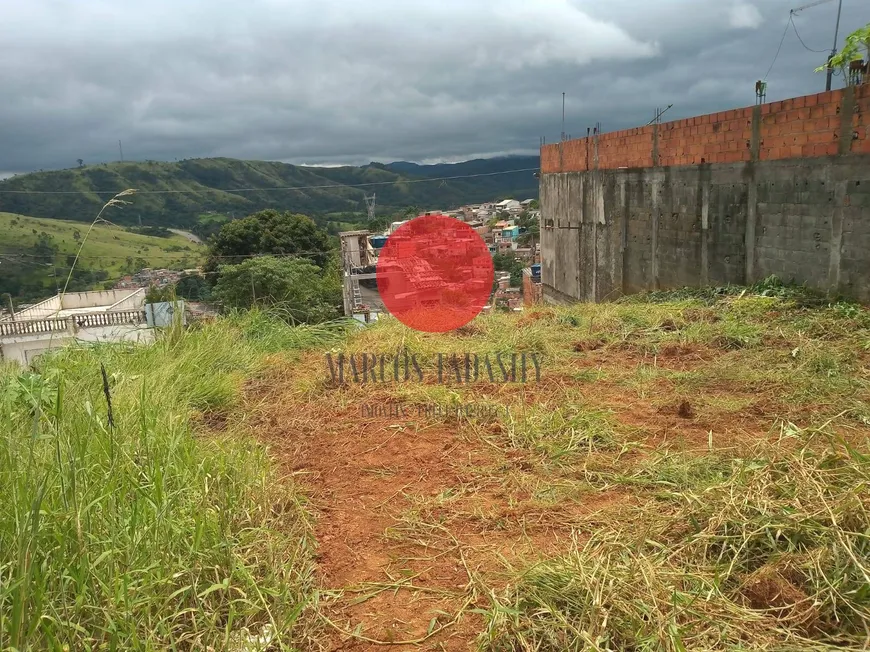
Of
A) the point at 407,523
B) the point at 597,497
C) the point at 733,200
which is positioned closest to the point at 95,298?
the point at 733,200

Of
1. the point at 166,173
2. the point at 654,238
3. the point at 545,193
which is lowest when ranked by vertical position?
the point at 654,238

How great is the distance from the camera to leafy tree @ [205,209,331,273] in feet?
81.0

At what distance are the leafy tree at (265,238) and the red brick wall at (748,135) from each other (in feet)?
54.9

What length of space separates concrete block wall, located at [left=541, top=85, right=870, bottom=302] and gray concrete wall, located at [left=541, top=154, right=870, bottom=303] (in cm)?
1

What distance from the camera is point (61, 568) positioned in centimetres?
158

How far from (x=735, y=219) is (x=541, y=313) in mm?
3159

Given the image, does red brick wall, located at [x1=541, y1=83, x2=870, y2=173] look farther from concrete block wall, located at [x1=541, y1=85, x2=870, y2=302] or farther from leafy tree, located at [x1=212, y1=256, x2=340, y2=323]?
leafy tree, located at [x1=212, y1=256, x2=340, y2=323]

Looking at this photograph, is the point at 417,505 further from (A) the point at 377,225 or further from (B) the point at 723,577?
(A) the point at 377,225

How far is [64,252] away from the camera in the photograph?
994 inches

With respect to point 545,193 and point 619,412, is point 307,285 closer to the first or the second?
point 545,193

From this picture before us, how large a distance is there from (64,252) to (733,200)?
27835 millimetres

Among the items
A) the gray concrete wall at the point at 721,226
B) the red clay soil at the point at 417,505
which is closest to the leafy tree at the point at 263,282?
the gray concrete wall at the point at 721,226

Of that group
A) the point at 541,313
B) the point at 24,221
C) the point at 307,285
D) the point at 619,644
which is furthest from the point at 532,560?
the point at 24,221

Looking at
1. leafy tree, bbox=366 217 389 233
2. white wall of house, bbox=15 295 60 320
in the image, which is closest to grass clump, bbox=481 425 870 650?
white wall of house, bbox=15 295 60 320
